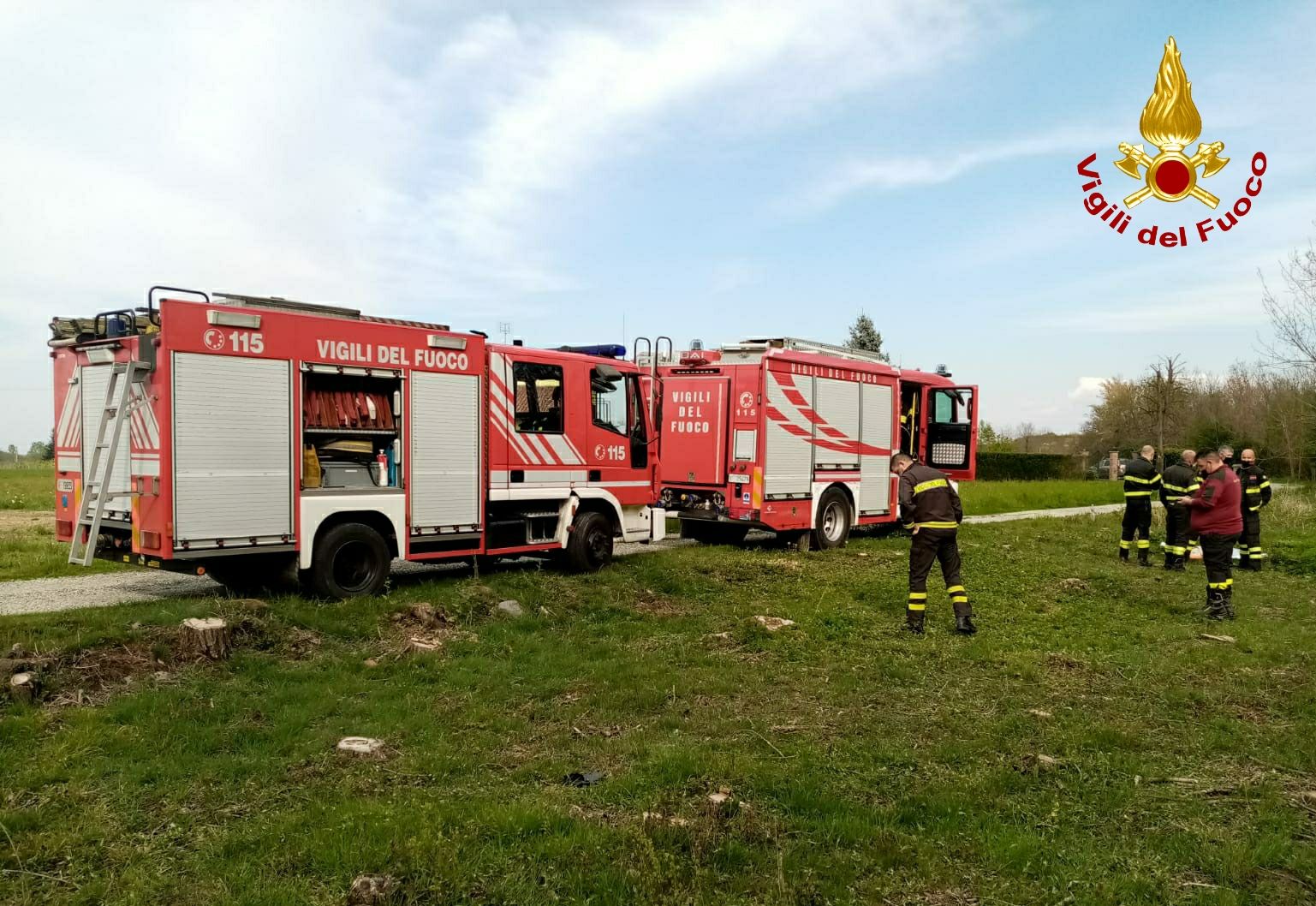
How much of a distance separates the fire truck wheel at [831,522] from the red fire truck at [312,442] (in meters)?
4.73

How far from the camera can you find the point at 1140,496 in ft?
48.6

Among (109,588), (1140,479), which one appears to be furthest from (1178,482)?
(109,588)

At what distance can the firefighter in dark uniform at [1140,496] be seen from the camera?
14.7 metres

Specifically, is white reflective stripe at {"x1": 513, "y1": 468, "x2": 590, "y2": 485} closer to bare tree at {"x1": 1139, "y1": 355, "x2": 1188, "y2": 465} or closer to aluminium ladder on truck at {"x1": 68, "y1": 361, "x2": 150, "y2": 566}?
aluminium ladder on truck at {"x1": 68, "y1": 361, "x2": 150, "y2": 566}

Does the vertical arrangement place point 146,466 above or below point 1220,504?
above

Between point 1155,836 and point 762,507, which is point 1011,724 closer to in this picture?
point 1155,836

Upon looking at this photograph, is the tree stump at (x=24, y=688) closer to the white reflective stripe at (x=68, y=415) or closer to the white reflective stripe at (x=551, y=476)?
the white reflective stripe at (x=68, y=415)

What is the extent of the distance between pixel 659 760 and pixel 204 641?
3.84 meters

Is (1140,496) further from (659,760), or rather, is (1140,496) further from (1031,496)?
(1031,496)

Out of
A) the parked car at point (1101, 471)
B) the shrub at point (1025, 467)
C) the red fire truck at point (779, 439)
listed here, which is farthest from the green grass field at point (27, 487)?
the parked car at point (1101, 471)

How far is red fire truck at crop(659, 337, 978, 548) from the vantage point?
569 inches

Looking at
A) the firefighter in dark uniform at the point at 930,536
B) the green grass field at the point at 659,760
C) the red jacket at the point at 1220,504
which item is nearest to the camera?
the green grass field at the point at 659,760

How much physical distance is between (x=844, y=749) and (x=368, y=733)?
9.48 feet

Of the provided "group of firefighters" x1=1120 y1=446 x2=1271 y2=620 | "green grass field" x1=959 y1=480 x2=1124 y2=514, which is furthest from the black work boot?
"green grass field" x1=959 y1=480 x2=1124 y2=514
